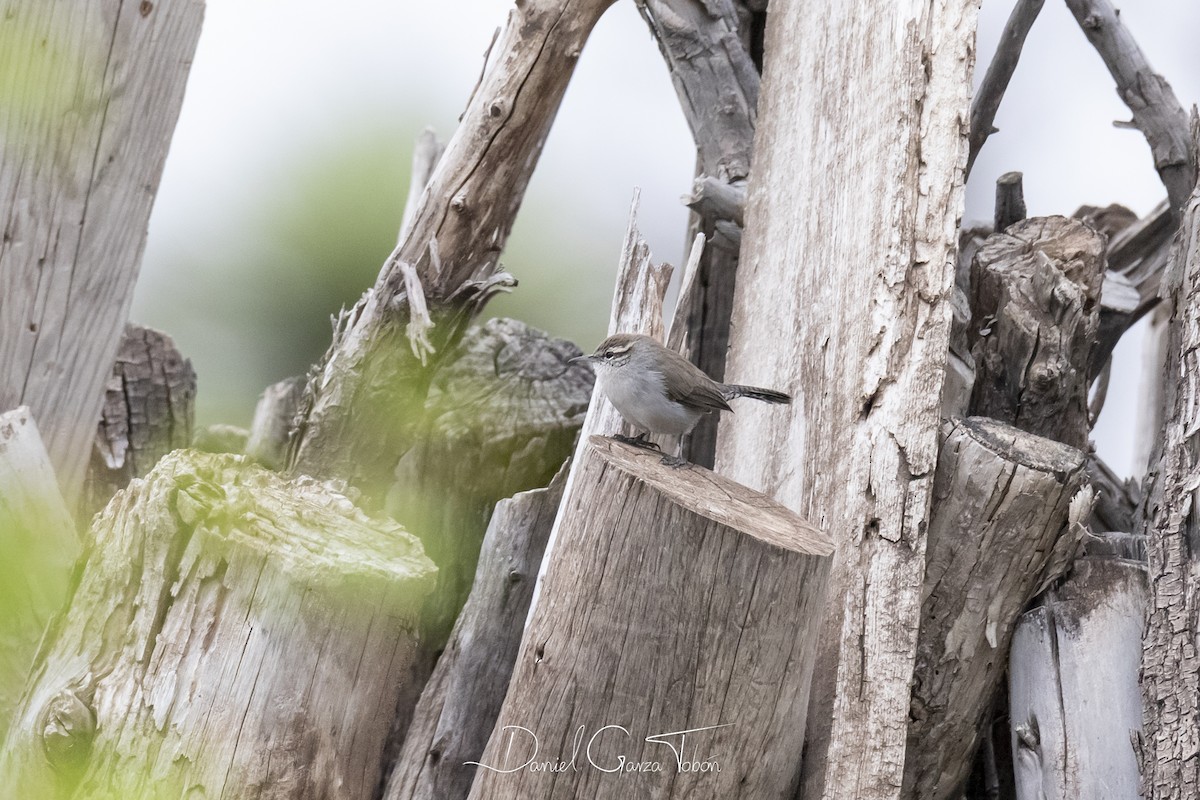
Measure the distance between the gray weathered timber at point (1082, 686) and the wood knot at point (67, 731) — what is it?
2.36m

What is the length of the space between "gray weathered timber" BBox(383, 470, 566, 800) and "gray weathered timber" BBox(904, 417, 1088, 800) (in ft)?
3.69

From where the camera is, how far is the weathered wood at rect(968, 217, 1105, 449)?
9.37 ft

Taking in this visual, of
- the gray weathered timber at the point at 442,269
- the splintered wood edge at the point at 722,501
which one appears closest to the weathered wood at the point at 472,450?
the gray weathered timber at the point at 442,269

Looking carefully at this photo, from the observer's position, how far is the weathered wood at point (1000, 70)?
3379 mm

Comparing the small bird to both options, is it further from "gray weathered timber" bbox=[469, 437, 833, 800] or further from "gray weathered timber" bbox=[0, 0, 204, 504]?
"gray weathered timber" bbox=[0, 0, 204, 504]

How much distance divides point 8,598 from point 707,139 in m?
3.43

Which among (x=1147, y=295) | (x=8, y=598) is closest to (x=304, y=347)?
(x=8, y=598)

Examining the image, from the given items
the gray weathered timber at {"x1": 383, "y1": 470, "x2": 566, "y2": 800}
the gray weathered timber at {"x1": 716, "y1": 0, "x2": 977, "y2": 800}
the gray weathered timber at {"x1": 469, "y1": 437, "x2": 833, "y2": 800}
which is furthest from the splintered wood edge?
the gray weathered timber at {"x1": 383, "y1": 470, "x2": 566, "y2": 800}

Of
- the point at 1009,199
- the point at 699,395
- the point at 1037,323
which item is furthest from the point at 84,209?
the point at 1009,199

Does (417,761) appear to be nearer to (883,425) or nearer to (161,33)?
(883,425)

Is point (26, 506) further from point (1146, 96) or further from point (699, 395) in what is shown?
point (1146, 96)

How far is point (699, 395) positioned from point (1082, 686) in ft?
4.25

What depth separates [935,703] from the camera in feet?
8.29

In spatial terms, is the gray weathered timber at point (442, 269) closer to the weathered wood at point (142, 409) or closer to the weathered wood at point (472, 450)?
the weathered wood at point (472, 450)
